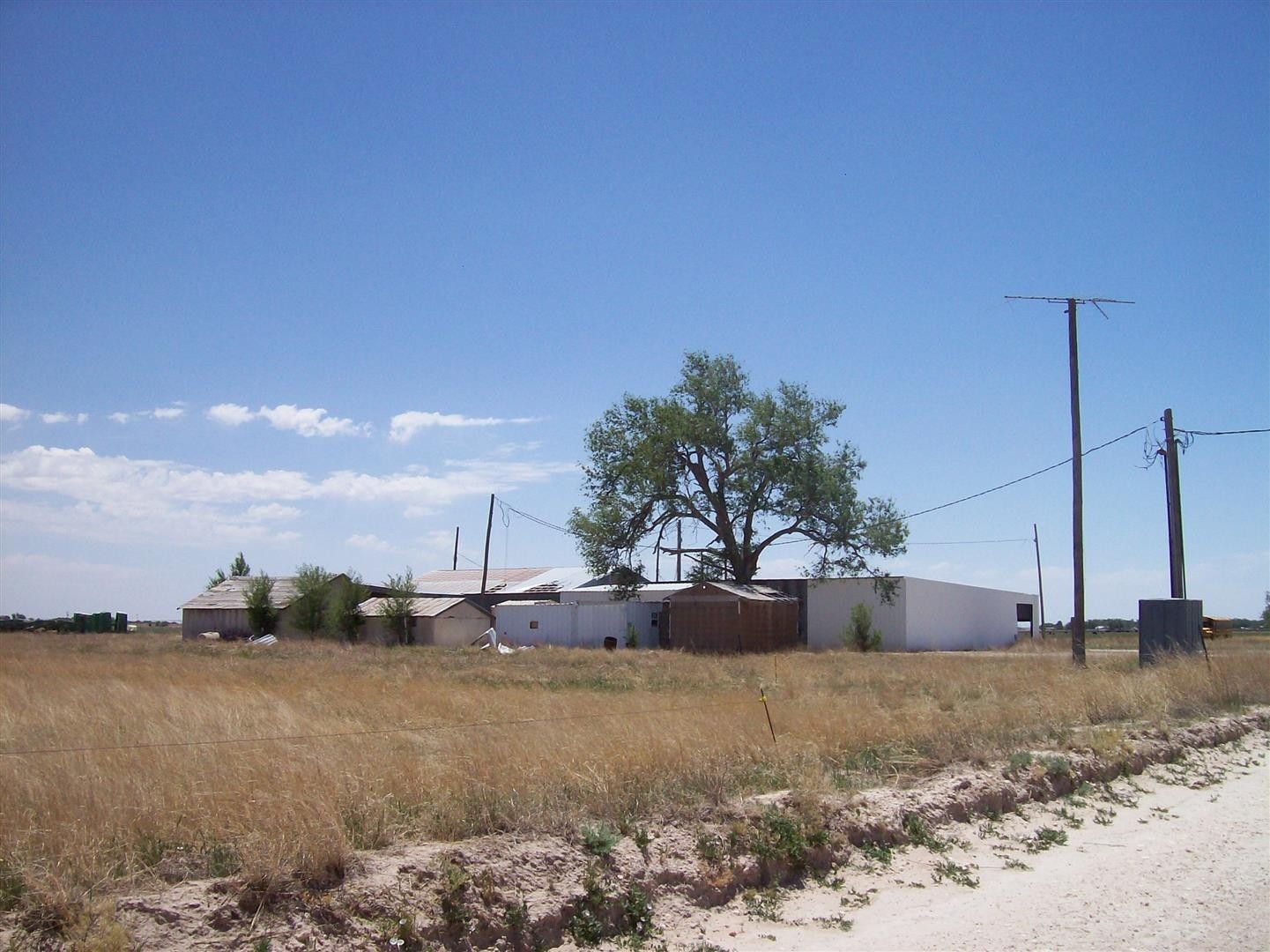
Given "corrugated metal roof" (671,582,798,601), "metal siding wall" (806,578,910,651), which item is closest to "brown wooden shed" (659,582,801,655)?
"corrugated metal roof" (671,582,798,601)

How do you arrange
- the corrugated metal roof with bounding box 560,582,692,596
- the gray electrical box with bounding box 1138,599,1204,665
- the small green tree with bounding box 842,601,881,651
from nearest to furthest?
the gray electrical box with bounding box 1138,599,1204,665
the small green tree with bounding box 842,601,881,651
the corrugated metal roof with bounding box 560,582,692,596

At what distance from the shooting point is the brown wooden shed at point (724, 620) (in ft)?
150

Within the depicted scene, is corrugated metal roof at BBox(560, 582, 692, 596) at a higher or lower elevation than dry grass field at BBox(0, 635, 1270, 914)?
higher

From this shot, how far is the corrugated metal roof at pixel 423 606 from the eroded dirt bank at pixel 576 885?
4459 cm

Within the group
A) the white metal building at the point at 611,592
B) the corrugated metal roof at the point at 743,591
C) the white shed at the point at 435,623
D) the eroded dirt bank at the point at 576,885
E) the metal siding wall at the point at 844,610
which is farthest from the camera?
the white metal building at the point at 611,592

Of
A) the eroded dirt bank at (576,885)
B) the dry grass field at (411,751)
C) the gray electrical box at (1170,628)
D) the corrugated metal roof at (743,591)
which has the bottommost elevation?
the eroded dirt bank at (576,885)

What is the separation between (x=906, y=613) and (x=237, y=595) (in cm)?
3865

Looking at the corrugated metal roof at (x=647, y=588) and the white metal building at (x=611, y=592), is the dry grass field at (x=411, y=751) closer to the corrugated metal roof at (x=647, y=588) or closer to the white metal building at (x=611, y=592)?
the white metal building at (x=611, y=592)

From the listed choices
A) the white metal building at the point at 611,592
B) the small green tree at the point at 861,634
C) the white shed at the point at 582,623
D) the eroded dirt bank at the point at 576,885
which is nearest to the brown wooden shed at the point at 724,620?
the small green tree at the point at 861,634

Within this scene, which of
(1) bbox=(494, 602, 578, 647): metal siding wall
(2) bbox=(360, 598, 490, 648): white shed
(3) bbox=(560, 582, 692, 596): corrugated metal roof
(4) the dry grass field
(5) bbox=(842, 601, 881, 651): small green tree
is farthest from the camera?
(3) bbox=(560, 582, 692, 596): corrugated metal roof

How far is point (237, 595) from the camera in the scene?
2351 inches

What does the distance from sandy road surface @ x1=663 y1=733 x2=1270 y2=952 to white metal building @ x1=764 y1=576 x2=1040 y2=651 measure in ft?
132

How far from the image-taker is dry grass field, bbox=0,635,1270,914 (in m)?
6.18

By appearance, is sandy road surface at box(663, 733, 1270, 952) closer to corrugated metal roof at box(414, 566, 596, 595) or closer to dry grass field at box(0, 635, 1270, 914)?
dry grass field at box(0, 635, 1270, 914)
